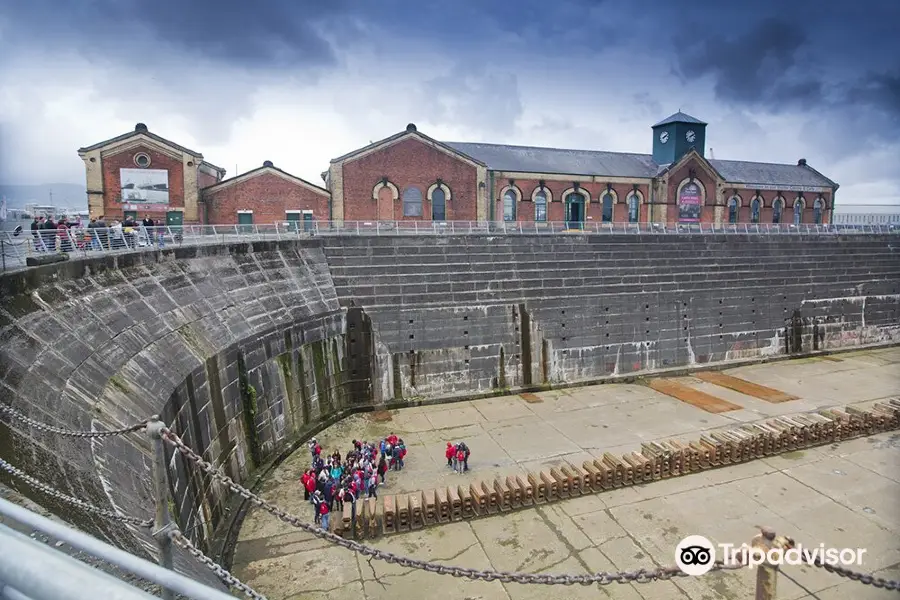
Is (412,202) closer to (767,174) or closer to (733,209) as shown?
(733,209)

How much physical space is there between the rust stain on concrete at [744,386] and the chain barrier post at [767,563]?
74.9 ft

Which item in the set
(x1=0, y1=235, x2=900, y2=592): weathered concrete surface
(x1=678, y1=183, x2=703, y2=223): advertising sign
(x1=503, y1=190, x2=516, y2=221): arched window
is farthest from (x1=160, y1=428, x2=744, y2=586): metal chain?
(x1=678, y1=183, x2=703, y2=223): advertising sign

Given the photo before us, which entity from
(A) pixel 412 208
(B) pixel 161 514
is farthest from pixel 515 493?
(A) pixel 412 208

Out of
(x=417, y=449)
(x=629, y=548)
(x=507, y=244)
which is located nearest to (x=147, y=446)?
(x=417, y=449)

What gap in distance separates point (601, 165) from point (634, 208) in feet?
14.5

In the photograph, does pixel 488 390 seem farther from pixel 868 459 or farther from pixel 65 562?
pixel 65 562

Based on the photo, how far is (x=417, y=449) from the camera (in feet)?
62.3

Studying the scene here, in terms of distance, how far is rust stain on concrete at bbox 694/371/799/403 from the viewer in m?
24.0

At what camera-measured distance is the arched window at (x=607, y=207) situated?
4269cm

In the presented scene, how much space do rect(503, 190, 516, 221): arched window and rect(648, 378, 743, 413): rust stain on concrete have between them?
17.5 m

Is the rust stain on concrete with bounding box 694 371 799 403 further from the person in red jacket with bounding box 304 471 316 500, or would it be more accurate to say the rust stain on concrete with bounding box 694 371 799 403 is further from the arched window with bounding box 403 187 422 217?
the arched window with bounding box 403 187 422 217

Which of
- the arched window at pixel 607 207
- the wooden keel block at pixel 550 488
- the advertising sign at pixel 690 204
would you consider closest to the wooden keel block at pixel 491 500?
the wooden keel block at pixel 550 488

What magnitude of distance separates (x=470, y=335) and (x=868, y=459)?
1503 centimetres

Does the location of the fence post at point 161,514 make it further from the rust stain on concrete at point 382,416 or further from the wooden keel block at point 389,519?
the rust stain on concrete at point 382,416
